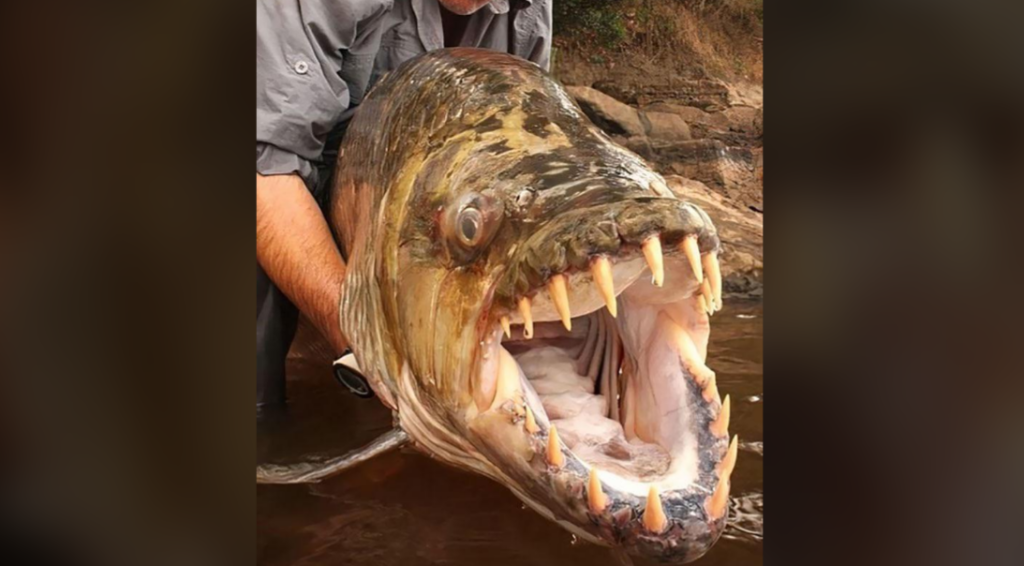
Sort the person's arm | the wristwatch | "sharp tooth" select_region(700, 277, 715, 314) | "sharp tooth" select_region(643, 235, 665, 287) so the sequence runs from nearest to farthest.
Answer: "sharp tooth" select_region(643, 235, 665, 287)
"sharp tooth" select_region(700, 277, 715, 314)
the wristwatch
the person's arm

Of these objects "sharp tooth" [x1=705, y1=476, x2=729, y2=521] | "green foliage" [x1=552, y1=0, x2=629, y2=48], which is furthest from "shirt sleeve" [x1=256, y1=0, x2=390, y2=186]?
"sharp tooth" [x1=705, y1=476, x2=729, y2=521]

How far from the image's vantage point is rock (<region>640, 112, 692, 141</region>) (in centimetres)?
214

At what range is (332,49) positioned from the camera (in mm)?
1977

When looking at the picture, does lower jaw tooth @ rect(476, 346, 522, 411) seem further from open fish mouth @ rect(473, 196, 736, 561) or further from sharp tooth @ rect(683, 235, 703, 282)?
sharp tooth @ rect(683, 235, 703, 282)

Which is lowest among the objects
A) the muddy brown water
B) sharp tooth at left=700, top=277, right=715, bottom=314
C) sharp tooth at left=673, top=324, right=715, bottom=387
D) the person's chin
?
the muddy brown water

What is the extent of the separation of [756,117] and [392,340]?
39.6 inches

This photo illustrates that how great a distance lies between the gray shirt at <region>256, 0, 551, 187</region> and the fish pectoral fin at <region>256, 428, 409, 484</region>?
1.92 ft

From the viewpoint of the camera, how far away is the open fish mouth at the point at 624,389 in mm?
1342

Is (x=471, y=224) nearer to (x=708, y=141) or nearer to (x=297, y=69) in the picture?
(x=297, y=69)

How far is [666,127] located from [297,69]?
2.72 ft

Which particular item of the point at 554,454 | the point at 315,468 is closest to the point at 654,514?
the point at 554,454

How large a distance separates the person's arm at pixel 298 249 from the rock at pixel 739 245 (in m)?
0.83
